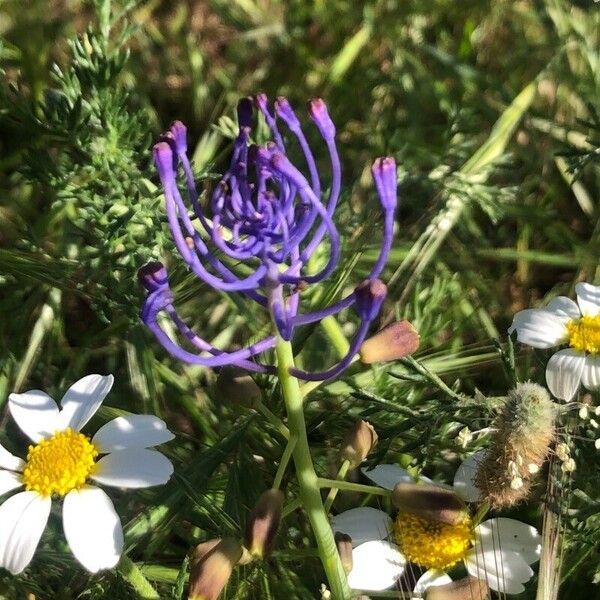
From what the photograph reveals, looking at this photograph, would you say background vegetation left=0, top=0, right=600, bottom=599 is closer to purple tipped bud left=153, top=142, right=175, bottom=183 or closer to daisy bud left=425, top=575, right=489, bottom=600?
daisy bud left=425, top=575, right=489, bottom=600

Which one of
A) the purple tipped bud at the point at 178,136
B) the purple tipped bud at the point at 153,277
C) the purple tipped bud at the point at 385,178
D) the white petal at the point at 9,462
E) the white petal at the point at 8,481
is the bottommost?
the white petal at the point at 8,481

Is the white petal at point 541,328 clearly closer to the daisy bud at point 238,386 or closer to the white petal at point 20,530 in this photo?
the daisy bud at point 238,386

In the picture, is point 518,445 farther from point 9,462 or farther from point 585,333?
point 9,462

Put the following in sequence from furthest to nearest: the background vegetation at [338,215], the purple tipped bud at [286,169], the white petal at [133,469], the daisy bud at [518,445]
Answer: the background vegetation at [338,215]
the white petal at [133,469]
the daisy bud at [518,445]
the purple tipped bud at [286,169]

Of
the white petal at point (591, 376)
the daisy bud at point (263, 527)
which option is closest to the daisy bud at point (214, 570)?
the daisy bud at point (263, 527)

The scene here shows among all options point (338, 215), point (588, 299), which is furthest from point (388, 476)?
point (338, 215)

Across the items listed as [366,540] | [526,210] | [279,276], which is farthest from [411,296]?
[279,276]
